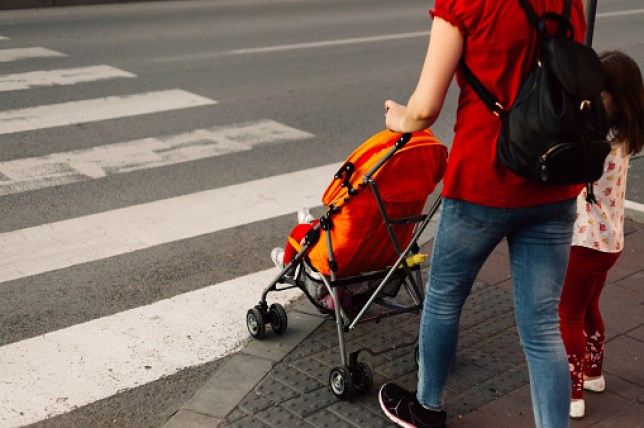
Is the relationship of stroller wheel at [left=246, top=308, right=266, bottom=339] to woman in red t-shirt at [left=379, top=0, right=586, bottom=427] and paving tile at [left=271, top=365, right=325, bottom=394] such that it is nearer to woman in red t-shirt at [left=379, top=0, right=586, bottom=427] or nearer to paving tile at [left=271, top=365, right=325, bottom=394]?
paving tile at [left=271, top=365, right=325, bottom=394]

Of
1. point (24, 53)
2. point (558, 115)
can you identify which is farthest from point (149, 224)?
point (24, 53)

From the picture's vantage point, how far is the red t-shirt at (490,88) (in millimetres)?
2979

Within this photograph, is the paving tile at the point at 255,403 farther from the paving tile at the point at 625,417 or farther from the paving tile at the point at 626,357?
the paving tile at the point at 626,357

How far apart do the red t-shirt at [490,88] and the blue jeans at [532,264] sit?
0.19ft

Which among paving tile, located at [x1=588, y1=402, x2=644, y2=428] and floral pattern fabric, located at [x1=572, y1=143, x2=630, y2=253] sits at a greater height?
floral pattern fabric, located at [x1=572, y1=143, x2=630, y2=253]

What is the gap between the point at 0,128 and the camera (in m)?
8.50

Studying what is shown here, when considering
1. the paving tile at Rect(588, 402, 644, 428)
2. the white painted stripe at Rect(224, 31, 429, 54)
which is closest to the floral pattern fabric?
the paving tile at Rect(588, 402, 644, 428)

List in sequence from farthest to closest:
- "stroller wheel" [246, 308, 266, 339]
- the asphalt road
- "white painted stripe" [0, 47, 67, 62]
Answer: "white painted stripe" [0, 47, 67, 62], the asphalt road, "stroller wheel" [246, 308, 266, 339]

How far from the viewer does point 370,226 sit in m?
4.11

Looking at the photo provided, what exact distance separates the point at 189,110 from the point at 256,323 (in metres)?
4.88

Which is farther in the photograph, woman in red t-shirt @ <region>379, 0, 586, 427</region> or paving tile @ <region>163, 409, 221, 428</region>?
paving tile @ <region>163, 409, 221, 428</region>

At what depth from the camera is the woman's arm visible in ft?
9.91

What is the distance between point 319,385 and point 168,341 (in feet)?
3.27

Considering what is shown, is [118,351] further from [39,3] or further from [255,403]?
[39,3]
